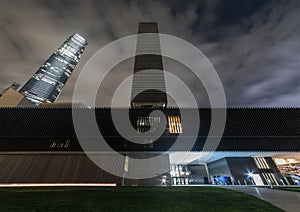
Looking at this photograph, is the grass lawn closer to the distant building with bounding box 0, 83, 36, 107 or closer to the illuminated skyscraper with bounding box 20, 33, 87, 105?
the distant building with bounding box 0, 83, 36, 107

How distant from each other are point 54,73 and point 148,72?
418ft

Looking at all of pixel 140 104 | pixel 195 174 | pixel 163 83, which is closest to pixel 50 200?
pixel 195 174

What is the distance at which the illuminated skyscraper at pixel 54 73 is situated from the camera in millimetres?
114875

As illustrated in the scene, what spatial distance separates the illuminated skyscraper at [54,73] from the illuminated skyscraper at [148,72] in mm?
97821

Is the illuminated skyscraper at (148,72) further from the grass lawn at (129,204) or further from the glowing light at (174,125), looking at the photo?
the grass lawn at (129,204)

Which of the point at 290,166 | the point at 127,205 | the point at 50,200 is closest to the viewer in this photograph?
the point at 127,205

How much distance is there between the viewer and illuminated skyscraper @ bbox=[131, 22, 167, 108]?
3609 cm

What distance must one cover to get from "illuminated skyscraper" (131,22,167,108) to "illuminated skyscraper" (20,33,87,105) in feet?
321

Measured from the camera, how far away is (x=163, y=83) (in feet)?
134

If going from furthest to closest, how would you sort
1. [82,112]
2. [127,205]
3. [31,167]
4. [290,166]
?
[290,166], [82,112], [31,167], [127,205]

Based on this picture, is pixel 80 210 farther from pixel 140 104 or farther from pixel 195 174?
pixel 140 104

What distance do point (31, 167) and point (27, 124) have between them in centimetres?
622

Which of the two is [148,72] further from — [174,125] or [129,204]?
[129,204]

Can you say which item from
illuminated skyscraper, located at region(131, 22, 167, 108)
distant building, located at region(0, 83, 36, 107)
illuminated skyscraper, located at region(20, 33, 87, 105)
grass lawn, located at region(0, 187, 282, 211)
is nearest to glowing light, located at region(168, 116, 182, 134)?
grass lawn, located at region(0, 187, 282, 211)
